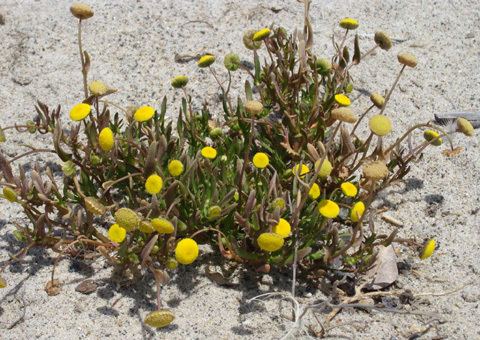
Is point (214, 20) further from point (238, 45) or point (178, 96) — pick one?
point (178, 96)

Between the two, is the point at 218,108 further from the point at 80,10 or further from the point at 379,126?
the point at 379,126

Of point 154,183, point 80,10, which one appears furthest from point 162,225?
point 80,10

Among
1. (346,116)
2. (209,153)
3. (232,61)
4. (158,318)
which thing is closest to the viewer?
(158,318)

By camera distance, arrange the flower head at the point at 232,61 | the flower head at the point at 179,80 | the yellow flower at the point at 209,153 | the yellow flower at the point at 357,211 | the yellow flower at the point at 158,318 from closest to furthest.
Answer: the yellow flower at the point at 158,318 < the yellow flower at the point at 357,211 < the yellow flower at the point at 209,153 < the flower head at the point at 179,80 < the flower head at the point at 232,61

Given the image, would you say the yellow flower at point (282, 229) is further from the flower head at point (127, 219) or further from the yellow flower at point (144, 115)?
the yellow flower at point (144, 115)

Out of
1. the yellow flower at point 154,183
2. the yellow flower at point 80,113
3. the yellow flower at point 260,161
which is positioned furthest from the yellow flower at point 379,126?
the yellow flower at point 80,113
